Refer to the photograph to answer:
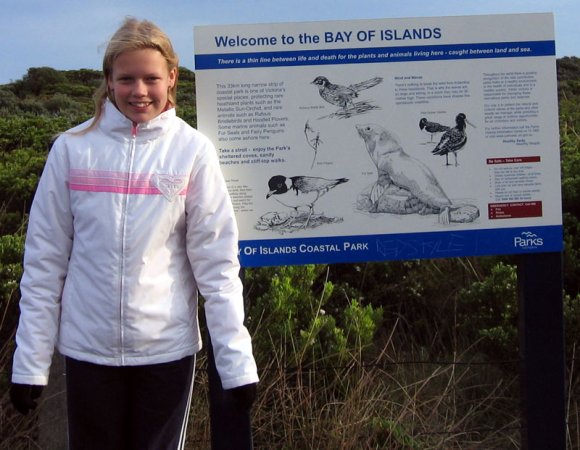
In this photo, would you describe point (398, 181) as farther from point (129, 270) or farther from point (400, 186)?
point (129, 270)

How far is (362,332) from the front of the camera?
4.07 metres

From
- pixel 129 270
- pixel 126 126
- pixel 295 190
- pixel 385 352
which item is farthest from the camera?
pixel 385 352

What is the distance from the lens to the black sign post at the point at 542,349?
10.8ft

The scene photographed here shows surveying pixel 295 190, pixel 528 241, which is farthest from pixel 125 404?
pixel 528 241

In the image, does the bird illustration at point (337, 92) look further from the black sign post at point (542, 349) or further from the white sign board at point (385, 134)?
the black sign post at point (542, 349)

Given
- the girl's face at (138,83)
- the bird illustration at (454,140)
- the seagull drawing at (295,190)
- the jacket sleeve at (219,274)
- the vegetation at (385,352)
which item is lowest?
the vegetation at (385,352)

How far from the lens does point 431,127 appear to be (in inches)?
123

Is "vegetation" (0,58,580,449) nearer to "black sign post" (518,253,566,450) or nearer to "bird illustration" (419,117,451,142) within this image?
"black sign post" (518,253,566,450)

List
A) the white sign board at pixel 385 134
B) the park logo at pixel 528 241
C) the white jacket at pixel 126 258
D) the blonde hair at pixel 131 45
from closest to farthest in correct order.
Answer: the white jacket at pixel 126 258 → the blonde hair at pixel 131 45 → the white sign board at pixel 385 134 → the park logo at pixel 528 241

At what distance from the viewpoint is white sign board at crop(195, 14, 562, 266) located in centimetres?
305

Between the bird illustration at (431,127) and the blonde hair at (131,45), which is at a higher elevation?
the blonde hair at (131,45)

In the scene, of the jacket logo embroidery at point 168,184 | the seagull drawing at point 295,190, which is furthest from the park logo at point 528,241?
the jacket logo embroidery at point 168,184

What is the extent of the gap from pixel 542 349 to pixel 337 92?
141 centimetres

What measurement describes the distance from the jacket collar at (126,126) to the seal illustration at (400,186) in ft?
2.88
